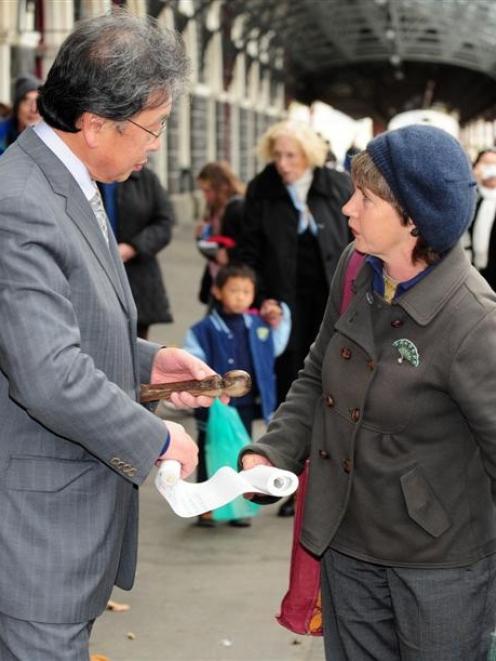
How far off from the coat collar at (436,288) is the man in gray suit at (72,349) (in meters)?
0.56

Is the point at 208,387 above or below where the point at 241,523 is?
above

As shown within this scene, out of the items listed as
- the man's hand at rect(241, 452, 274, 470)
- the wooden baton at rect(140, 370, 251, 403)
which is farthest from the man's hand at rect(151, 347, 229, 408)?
the man's hand at rect(241, 452, 274, 470)

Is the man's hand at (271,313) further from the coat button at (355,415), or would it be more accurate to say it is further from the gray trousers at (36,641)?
the gray trousers at (36,641)

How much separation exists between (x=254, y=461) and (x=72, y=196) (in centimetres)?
77

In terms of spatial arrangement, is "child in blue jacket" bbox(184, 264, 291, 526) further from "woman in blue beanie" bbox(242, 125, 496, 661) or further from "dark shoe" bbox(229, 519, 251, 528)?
"woman in blue beanie" bbox(242, 125, 496, 661)

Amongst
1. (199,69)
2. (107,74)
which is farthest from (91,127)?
→ (199,69)

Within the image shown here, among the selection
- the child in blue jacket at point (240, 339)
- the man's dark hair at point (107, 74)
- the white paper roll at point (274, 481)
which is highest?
the man's dark hair at point (107, 74)

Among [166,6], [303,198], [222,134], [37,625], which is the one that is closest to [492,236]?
[303,198]

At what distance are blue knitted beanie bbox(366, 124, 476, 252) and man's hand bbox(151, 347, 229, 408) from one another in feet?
1.85

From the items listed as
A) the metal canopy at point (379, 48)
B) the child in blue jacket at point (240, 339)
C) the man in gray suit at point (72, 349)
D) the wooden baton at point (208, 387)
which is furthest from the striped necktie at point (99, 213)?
the metal canopy at point (379, 48)

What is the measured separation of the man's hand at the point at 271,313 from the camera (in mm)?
6383

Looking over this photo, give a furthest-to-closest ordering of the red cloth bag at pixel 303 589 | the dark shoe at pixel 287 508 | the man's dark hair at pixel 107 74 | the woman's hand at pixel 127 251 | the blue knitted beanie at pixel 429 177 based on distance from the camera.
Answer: the woman's hand at pixel 127 251, the dark shoe at pixel 287 508, the red cloth bag at pixel 303 589, the blue knitted beanie at pixel 429 177, the man's dark hair at pixel 107 74

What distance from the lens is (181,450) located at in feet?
9.05

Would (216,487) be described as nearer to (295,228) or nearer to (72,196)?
(72,196)
